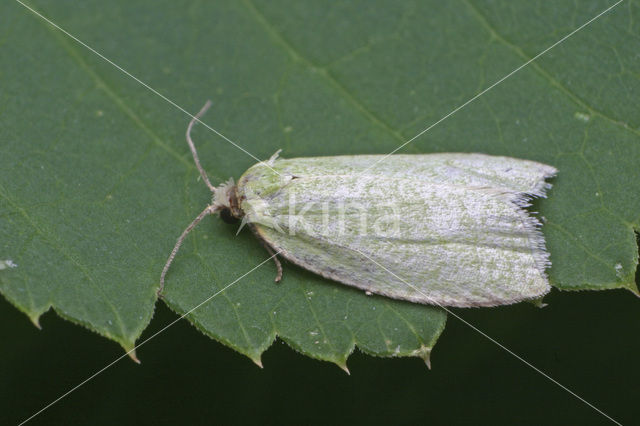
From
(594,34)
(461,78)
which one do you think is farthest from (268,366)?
(594,34)

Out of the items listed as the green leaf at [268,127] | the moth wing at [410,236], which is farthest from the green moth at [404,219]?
the green leaf at [268,127]

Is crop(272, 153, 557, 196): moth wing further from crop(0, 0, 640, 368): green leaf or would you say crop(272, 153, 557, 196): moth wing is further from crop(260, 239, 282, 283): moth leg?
crop(260, 239, 282, 283): moth leg

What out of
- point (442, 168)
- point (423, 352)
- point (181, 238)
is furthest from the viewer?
point (442, 168)

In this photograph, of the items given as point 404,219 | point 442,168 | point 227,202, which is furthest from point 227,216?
point 442,168

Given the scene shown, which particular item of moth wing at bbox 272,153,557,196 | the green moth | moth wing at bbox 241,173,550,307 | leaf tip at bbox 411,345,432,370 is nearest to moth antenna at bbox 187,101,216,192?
the green moth

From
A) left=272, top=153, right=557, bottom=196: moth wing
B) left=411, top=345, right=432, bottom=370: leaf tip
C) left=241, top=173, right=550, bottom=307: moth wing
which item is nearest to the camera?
left=411, top=345, right=432, bottom=370: leaf tip

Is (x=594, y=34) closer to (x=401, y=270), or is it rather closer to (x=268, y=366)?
(x=401, y=270)

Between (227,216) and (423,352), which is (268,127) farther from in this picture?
(423,352)
